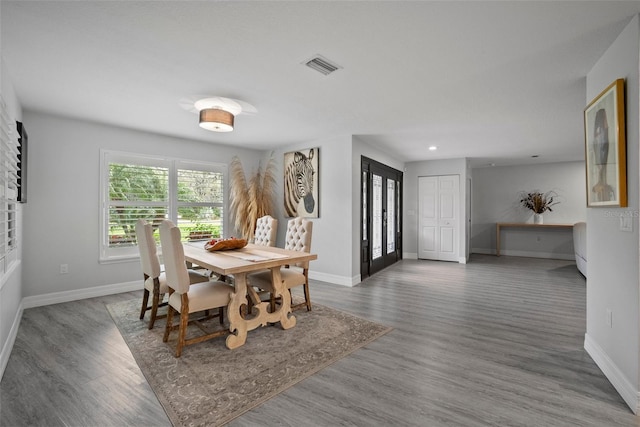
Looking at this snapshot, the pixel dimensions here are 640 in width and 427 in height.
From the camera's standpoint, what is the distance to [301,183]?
530 centimetres

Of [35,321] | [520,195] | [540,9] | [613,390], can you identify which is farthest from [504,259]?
[35,321]

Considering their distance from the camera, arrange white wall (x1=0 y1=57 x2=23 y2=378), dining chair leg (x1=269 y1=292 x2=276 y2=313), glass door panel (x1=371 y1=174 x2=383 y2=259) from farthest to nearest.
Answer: glass door panel (x1=371 y1=174 x2=383 y2=259)
dining chair leg (x1=269 y1=292 x2=276 y2=313)
white wall (x1=0 y1=57 x2=23 y2=378)

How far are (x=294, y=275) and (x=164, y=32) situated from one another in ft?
7.88

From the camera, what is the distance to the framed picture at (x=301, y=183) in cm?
511

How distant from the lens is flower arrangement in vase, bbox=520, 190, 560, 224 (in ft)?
24.5

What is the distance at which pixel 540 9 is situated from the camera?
69.6 inches

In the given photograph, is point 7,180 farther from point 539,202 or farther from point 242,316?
point 539,202

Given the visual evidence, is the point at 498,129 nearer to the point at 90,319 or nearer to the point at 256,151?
the point at 256,151

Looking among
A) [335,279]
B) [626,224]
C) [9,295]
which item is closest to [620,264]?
[626,224]

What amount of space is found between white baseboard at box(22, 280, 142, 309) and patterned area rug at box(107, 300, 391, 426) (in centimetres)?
108

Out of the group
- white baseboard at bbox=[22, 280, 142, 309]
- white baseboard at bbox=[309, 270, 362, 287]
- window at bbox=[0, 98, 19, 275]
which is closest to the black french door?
white baseboard at bbox=[309, 270, 362, 287]

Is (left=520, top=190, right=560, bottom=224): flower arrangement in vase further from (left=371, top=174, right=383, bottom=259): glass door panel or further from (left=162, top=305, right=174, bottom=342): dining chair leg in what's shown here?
(left=162, top=305, right=174, bottom=342): dining chair leg

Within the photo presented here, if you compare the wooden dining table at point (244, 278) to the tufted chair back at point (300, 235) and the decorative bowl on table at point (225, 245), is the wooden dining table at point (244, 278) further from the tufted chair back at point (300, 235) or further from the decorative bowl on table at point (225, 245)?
the tufted chair back at point (300, 235)

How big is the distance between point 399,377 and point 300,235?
2.05 m
